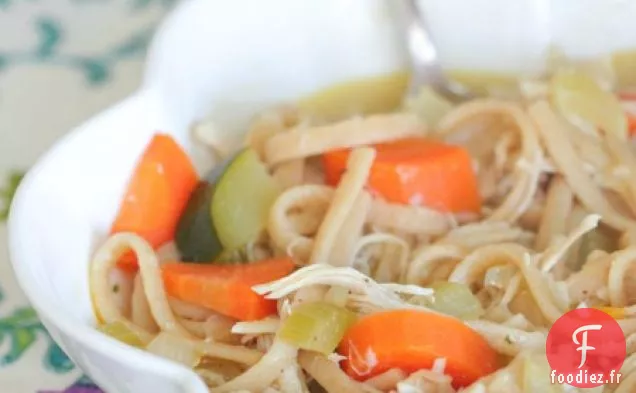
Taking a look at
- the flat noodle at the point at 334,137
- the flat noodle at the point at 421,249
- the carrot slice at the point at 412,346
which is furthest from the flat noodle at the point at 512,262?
→ the flat noodle at the point at 334,137

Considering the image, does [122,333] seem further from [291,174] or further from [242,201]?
[291,174]

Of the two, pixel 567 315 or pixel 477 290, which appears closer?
pixel 567 315

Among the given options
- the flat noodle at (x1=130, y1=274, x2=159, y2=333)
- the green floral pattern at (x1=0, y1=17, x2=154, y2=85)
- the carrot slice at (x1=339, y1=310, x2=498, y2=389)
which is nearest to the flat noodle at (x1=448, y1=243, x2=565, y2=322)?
the carrot slice at (x1=339, y1=310, x2=498, y2=389)

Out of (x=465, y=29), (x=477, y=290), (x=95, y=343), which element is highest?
(x=465, y=29)

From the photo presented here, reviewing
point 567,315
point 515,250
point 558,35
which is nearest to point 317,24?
point 558,35

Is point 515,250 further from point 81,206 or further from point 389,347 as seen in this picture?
point 81,206

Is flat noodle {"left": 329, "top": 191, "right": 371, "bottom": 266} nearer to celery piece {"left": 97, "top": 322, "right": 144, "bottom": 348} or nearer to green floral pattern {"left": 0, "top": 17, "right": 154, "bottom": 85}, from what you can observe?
celery piece {"left": 97, "top": 322, "right": 144, "bottom": 348}
